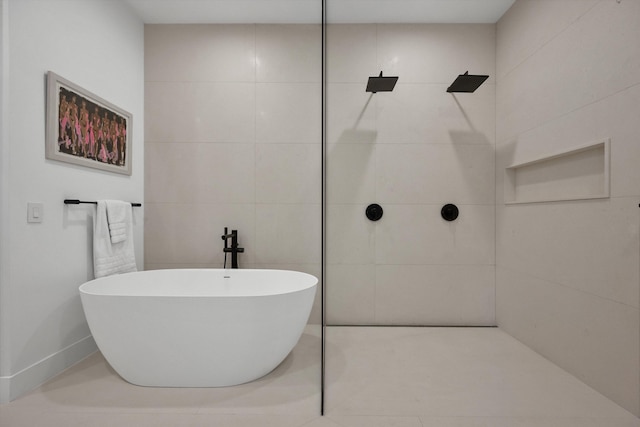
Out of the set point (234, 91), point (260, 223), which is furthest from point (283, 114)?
point (260, 223)

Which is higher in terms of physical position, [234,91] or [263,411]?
[234,91]

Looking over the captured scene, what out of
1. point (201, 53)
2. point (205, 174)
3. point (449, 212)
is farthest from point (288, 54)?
point (449, 212)

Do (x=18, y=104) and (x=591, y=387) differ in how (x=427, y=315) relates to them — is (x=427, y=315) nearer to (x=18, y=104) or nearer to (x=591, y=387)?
(x=591, y=387)

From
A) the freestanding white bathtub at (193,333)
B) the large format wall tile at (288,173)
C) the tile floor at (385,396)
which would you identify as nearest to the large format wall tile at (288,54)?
the large format wall tile at (288,173)

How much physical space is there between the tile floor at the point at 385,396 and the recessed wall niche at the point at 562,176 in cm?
65

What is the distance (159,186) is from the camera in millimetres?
2611

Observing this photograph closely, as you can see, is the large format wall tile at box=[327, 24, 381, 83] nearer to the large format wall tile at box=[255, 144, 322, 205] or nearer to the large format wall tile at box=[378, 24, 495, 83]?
the large format wall tile at box=[378, 24, 495, 83]

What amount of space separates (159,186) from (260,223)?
0.87m

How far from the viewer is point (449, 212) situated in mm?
1393

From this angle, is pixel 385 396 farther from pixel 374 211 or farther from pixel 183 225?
pixel 183 225

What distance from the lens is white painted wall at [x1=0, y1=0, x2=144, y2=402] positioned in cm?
171

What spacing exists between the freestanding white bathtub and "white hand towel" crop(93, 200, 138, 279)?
1.33ft

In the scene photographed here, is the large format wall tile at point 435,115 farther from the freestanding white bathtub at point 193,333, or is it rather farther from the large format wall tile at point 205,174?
the large format wall tile at point 205,174

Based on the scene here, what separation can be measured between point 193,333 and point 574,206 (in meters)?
2.06
